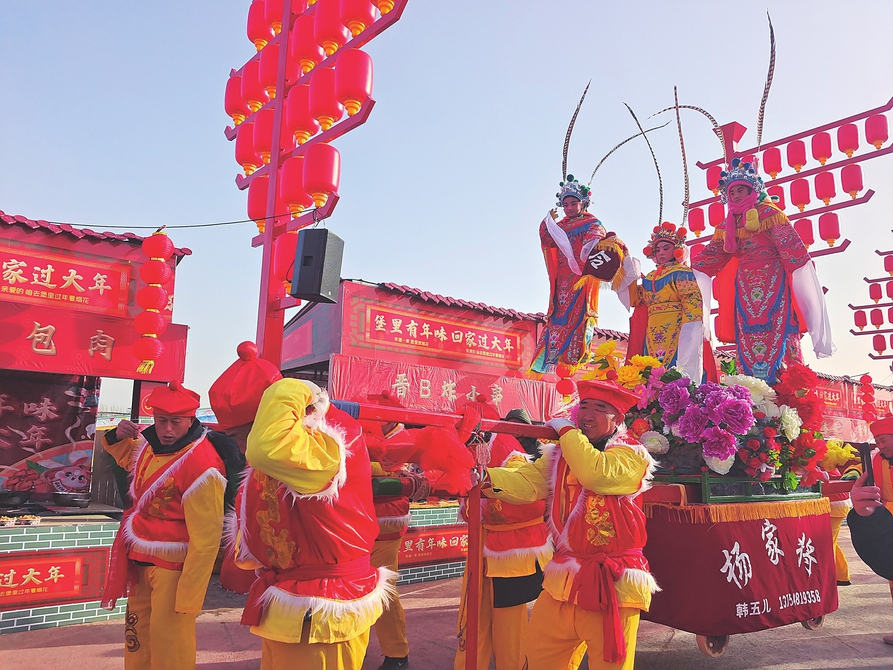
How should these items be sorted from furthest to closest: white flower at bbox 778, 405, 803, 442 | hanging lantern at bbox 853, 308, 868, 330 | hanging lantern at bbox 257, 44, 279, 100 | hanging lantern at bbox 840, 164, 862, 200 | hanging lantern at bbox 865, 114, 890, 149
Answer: hanging lantern at bbox 853, 308, 868, 330 < hanging lantern at bbox 840, 164, 862, 200 < hanging lantern at bbox 865, 114, 890, 149 < hanging lantern at bbox 257, 44, 279, 100 < white flower at bbox 778, 405, 803, 442

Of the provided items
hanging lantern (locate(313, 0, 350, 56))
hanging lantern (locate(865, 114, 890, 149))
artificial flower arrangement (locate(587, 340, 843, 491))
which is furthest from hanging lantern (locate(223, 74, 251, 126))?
hanging lantern (locate(865, 114, 890, 149))

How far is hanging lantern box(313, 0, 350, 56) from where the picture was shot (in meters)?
6.86

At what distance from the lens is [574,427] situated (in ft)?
9.95

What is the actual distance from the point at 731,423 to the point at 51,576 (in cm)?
529

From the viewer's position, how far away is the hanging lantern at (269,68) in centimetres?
755

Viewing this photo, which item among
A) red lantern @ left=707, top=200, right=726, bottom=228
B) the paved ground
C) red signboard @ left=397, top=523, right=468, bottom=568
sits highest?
red lantern @ left=707, top=200, right=726, bottom=228

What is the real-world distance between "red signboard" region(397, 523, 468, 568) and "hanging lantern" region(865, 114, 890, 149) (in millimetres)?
8461

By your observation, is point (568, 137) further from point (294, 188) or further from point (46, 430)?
point (46, 430)

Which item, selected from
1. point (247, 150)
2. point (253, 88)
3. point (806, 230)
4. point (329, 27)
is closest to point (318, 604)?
point (329, 27)

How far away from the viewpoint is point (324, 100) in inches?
269

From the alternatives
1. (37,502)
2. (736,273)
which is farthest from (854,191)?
(37,502)

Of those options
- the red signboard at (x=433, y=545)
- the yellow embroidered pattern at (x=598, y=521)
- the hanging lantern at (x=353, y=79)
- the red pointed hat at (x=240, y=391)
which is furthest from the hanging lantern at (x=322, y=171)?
the yellow embroidered pattern at (x=598, y=521)

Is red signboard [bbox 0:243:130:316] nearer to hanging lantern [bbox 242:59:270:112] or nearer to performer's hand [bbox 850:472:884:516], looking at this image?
hanging lantern [bbox 242:59:270:112]

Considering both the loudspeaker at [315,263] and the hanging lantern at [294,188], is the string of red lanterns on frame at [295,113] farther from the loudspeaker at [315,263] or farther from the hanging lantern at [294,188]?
the loudspeaker at [315,263]
